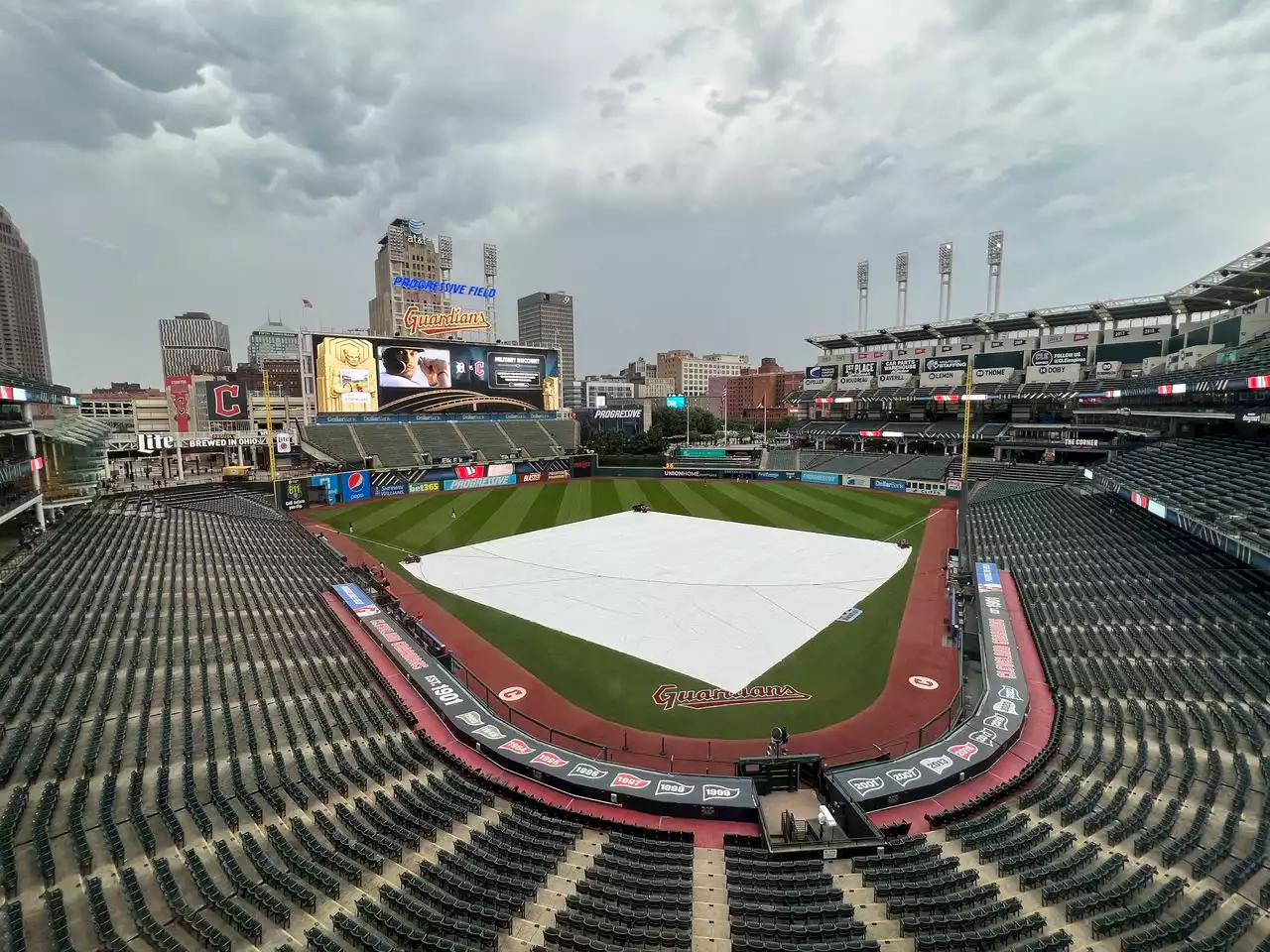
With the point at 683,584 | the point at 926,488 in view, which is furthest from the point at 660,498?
the point at 683,584

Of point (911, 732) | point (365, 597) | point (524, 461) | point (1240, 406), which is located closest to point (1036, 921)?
point (911, 732)

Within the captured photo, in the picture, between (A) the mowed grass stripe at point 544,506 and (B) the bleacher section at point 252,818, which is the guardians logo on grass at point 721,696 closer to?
(B) the bleacher section at point 252,818

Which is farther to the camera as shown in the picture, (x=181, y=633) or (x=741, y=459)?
(x=741, y=459)

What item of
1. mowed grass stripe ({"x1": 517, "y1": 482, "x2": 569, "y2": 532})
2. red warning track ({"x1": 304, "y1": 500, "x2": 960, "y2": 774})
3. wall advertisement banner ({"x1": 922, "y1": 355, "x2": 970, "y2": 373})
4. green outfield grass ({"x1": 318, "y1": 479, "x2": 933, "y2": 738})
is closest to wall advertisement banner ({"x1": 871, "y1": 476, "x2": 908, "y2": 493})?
green outfield grass ({"x1": 318, "y1": 479, "x2": 933, "y2": 738})

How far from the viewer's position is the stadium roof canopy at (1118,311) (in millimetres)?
32812

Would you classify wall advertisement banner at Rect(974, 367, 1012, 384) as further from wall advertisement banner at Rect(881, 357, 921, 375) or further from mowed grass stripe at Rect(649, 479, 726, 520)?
mowed grass stripe at Rect(649, 479, 726, 520)

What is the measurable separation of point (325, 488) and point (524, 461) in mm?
19794

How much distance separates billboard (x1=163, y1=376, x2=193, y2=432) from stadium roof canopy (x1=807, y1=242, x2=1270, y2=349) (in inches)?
2572

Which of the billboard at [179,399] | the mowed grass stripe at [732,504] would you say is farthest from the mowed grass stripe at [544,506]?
the billboard at [179,399]

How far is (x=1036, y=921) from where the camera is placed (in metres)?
8.25

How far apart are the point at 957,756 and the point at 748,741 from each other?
495cm

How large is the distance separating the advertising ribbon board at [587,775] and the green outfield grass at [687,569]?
9.56 ft

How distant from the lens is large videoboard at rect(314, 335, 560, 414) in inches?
2226

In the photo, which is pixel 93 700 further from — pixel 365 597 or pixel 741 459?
pixel 741 459
